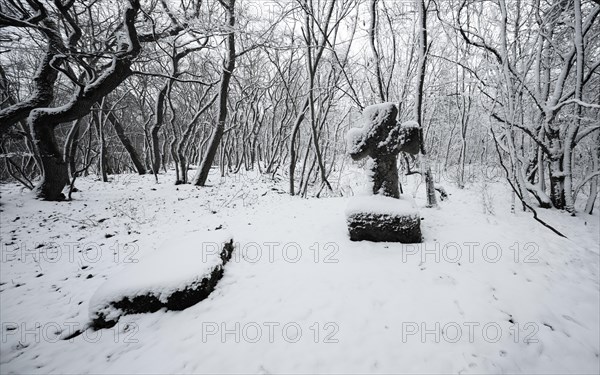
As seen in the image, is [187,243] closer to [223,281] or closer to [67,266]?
[223,281]

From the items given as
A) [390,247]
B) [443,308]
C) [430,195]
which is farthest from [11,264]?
[430,195]

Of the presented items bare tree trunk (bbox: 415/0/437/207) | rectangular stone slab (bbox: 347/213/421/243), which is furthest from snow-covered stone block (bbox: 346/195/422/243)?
bare tree trunk (bbox: 415/0/437/207)

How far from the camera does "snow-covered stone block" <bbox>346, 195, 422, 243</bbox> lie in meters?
3.17

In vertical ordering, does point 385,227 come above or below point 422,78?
below

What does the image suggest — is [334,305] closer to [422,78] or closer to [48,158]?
[422,78]

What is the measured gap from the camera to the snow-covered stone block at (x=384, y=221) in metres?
3.17

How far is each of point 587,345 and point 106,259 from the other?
5.62 meters

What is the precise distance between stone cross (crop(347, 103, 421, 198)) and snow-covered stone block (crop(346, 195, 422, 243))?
406 mm

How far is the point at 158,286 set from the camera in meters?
2.29

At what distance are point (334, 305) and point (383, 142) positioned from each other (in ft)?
7.88

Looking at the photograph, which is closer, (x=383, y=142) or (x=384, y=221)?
(x=384, y=221)

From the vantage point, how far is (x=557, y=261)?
2.99 metres

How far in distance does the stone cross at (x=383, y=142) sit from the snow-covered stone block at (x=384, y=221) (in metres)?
0.41

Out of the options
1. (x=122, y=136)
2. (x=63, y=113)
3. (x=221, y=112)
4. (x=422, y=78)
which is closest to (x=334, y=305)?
(x=422, y=78)
